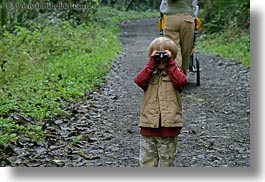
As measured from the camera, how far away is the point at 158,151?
10.8 ft

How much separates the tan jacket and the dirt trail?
41cm

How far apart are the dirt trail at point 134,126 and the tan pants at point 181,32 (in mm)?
335

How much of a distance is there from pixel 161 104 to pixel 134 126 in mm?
930

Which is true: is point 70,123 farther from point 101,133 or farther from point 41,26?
point 41,26

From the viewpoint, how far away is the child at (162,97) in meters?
3.18

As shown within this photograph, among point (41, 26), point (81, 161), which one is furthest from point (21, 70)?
point (81, 161)

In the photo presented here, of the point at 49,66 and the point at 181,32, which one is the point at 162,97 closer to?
the point at 181,32

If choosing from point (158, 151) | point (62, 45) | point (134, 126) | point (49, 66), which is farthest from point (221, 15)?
point (158, 151)

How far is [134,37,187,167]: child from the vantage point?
3.18 metres

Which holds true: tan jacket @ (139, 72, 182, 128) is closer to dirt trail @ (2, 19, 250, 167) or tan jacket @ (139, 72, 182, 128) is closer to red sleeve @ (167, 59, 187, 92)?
red sleeve @ (167, 59, 187, 92)

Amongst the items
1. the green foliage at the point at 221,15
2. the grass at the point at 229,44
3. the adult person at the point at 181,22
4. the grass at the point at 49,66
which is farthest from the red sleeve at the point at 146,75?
the green foliage at the point at 221,15

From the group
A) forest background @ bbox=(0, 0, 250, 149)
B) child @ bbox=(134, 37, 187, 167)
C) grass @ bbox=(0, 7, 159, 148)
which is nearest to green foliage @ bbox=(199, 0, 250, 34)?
forest background @ bbox=(0, 0, 250, 149)

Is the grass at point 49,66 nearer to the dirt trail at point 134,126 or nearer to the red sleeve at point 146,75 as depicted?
the dirt trail at point 134,126

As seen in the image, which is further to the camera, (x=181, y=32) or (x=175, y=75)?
(x=181, y=32)
